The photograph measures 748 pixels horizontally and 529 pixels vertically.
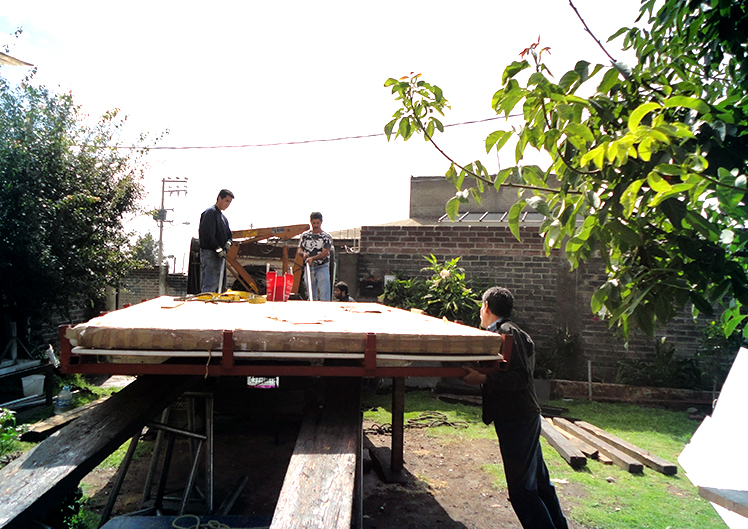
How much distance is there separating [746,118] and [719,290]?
55cm

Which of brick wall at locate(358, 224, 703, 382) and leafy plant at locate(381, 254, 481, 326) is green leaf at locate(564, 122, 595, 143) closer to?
leafy plant at locate(381, 254, 481, 326)

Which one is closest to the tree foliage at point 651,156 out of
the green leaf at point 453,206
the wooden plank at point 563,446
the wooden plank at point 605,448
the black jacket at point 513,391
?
the green leaf at point 453,206

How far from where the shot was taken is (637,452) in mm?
5246

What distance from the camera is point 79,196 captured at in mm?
8422

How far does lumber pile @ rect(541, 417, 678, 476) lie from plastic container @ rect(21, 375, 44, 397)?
7.14 metres

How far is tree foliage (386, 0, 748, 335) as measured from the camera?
1365mm

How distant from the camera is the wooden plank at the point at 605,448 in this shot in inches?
193

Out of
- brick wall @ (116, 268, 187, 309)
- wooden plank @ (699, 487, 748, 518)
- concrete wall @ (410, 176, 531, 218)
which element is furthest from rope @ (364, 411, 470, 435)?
brick wall @ (116, 268, 187, 309)

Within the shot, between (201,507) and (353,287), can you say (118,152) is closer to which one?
(353,287)

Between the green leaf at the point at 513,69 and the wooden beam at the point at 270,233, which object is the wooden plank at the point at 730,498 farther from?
the wooden beam at the point at 270,233

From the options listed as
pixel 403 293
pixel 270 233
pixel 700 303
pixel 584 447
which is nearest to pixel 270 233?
pixel 270 233

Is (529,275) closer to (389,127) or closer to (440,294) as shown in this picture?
(440,294)

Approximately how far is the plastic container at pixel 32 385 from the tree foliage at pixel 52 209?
1.36m

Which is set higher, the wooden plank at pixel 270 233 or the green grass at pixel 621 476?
the wooden plank at pixel 270 233
